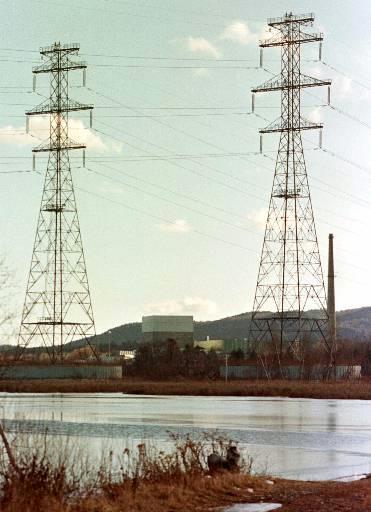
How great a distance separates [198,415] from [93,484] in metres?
30.1

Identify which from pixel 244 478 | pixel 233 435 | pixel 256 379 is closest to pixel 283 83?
pixel 256 379

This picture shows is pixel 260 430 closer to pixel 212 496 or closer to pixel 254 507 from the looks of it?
pixel 212 496

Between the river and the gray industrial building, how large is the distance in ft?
428

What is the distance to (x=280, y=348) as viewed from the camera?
103 metres

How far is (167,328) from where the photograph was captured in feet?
623

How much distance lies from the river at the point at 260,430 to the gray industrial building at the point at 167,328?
13050 cm

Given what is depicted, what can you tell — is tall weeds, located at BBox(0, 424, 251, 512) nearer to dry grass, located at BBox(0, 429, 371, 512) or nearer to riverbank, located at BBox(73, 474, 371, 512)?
dry grass, located at BBox(0, 429, 371, 512)

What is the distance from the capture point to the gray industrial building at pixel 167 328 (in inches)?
7416

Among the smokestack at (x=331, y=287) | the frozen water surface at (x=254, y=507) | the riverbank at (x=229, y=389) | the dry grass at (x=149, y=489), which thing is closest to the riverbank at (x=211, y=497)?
the dry grass at (x=149, y=489)

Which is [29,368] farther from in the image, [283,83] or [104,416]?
[104,416]

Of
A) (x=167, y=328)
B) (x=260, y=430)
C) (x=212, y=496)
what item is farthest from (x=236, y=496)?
(x=167, y=328)

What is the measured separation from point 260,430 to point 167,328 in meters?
152

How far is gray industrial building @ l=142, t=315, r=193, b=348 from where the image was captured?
188m

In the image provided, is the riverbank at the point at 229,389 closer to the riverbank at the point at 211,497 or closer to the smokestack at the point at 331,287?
the smokestack at the point at 331,287
